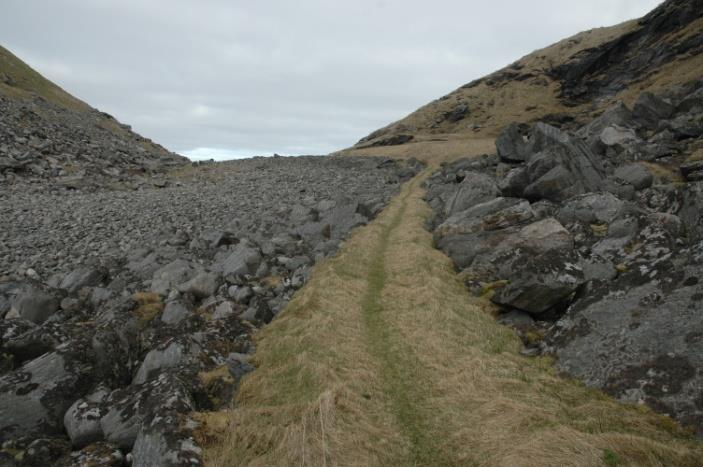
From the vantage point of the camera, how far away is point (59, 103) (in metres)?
71.0

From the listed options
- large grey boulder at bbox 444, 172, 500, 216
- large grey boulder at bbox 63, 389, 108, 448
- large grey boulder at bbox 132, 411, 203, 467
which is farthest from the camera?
large grey boulder at bbox 444, 172, 500, 216

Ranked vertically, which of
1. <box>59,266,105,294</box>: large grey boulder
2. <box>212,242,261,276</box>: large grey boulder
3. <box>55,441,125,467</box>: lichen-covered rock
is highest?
<box>59,266,105,294</box>: large grey boulder

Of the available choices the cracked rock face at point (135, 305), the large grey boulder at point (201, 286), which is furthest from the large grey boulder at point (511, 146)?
the large grey boulder at point (201, 286)

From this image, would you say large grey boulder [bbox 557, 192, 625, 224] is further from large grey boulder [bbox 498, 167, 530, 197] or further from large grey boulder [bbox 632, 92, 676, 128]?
large grey boulder [bbox 632, 92, 676, 128]

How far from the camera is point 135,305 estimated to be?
16.1 m

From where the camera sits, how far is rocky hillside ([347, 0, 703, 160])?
10144 cm

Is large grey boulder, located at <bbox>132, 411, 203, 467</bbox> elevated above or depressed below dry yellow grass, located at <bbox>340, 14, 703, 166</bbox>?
below

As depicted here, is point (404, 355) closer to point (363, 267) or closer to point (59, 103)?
point (363, 267)

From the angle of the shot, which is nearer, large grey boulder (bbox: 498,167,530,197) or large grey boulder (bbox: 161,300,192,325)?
large grey boulder (bbox: 161,300,192,325)

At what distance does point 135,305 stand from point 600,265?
17.5 m

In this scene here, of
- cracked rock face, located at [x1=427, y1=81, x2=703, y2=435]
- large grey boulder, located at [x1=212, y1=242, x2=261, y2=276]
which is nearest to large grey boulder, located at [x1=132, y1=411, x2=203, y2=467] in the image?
cracked rock face, located at [x1=427, y1=81, x2=703, y2=435]

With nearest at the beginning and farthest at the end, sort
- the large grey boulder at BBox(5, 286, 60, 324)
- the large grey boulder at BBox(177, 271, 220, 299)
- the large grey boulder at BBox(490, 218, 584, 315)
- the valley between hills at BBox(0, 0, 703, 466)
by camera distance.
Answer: the valley between hills at BBox(0, 0, 703, 466) < the large grey boulder at BBox(490, 218, 584, 315) < the large grey boulder at BBox(5, 286, 60, 324) < the large grey boulder at BBox(177, 271, 220, 299)

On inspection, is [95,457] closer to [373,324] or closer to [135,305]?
[135,305]

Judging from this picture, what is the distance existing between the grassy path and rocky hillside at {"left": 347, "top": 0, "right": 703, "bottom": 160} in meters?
67.8
